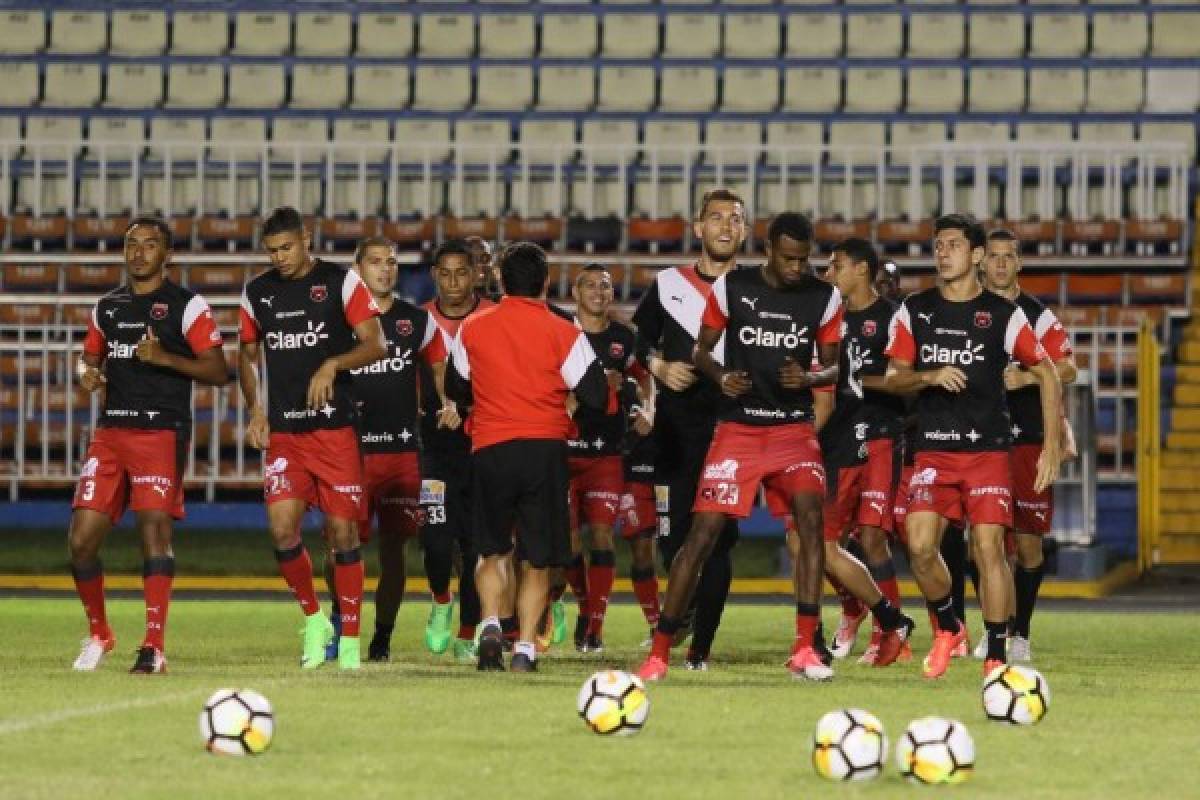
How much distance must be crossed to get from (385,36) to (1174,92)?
29.5 ft

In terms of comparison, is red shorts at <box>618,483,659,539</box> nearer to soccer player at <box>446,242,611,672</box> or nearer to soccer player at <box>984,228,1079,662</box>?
soccer player at <box>984,228,1079,662</box>

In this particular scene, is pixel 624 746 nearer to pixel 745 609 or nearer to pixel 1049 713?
pixel 1049 713

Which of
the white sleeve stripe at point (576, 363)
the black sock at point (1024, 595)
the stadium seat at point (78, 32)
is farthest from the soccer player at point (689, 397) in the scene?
the stadium seat at point (78, 32)

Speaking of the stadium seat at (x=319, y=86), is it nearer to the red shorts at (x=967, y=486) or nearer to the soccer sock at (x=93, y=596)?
the soccer sock at (x=93, y=596)

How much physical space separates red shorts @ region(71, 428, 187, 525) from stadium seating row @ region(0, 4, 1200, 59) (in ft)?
55.3

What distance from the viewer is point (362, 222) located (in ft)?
81.7

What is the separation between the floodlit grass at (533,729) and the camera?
6.65 metres

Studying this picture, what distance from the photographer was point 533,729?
801cm

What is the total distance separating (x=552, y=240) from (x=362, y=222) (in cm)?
201

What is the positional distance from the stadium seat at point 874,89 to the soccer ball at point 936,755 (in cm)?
2044

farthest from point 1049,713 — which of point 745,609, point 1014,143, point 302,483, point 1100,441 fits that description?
point 1014,143

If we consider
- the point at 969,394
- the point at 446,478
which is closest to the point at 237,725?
the point at 969,394

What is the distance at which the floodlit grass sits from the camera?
6.65m

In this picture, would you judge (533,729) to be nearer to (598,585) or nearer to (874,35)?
(598,585)
